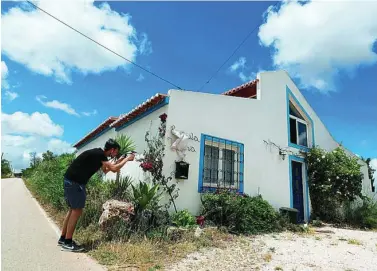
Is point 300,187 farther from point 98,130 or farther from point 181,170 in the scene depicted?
point 98,130

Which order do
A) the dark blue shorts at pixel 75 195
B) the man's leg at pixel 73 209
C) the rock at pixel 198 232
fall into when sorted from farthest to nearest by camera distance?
the rock at pixel 198 232 < the dark blue shorts at pixel 75 195 < the man's leg at pixel 73 209

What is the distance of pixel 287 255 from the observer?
17.8ft

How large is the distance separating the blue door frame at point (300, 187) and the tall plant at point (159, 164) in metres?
5.36

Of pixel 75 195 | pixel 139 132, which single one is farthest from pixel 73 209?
pixel 139 132

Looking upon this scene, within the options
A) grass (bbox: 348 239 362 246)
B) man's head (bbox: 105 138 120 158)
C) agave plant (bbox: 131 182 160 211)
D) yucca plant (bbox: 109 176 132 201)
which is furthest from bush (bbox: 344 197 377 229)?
man's head (bbox: 105 138 120 158)

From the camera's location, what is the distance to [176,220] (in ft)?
21.6

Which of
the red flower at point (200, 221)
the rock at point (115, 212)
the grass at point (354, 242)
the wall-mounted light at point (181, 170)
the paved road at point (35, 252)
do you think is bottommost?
the paved road at point (35, 252)

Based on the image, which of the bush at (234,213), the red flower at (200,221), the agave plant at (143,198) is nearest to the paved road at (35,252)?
Result: the agave plant at (143,198)

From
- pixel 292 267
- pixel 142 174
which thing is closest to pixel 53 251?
pixel 142 174

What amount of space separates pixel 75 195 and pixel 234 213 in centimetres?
383

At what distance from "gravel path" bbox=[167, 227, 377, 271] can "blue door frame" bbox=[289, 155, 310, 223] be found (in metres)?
3.32

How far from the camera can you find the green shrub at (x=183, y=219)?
6.55m

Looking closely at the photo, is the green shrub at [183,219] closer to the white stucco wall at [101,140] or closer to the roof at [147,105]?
the roof at [147,105]

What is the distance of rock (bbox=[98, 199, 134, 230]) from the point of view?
532 centimetres
